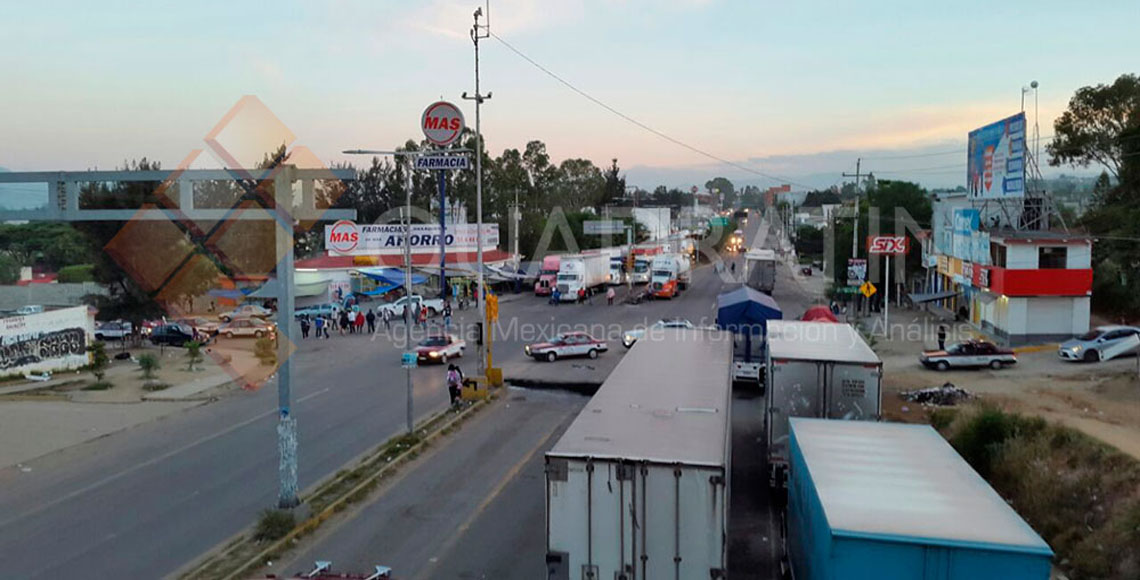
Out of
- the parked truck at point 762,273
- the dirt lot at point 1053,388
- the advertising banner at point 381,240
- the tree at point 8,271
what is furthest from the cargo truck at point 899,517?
the tree at point 8,271

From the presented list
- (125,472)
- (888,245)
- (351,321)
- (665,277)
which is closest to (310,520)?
(125,472)

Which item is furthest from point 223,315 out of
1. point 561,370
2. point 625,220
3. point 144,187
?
point 625,220

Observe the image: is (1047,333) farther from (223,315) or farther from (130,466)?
(223,315)

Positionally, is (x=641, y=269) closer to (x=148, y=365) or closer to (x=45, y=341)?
(x=148, y=365)

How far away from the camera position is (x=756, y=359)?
25203mm

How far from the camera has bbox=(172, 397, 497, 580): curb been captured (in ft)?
37.6

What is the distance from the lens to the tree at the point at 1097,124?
141ft

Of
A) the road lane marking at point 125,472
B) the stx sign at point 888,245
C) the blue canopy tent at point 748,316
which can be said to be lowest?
the road lane marking at point 125,472

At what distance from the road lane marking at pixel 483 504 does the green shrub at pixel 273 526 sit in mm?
2573

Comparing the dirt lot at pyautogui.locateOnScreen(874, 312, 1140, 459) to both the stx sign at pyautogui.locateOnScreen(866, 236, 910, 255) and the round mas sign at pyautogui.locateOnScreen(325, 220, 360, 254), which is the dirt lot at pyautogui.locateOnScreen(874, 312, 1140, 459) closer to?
the stx sign at pyautogui.locateOnScreen(866, 236, 910, 255)

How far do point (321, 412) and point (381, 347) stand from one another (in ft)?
40.9

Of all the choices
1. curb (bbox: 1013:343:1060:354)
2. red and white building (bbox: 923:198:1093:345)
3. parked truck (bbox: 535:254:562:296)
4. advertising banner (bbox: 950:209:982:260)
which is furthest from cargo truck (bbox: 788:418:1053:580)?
parked truck (bbox: 535:254:562:296)

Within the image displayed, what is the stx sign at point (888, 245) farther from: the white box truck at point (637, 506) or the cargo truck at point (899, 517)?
the white box truck at point (637, 506)

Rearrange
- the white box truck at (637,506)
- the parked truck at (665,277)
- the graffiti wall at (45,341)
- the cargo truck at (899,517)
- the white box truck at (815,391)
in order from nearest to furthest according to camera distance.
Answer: the cargo truck at (899,517), the white box truck at (637,506), the white box truck at (815,391), the graffiti wall at (45,341), the parked truck at (665,277)
